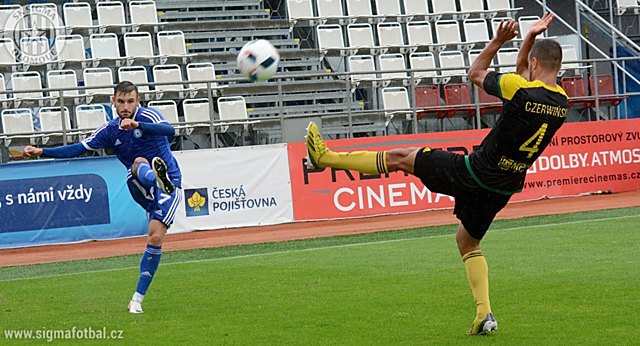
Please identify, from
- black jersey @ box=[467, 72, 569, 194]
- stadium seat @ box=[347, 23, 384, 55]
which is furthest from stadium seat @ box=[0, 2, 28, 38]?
black jersey @ box=[467, 72, 569, 194]

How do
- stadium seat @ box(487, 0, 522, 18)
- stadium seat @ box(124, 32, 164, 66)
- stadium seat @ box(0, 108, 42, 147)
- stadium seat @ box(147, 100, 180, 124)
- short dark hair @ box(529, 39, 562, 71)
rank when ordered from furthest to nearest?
stadium seat @ box(487, 0, 522, 18)
stadium seat @ box(124, 32, 164, 66)
stadium seat @ box(147, 100, 180, 124)
stadium seat @ box(0, 108, 42, 147)
short dark hair @ box(529, 39, 562, 71)

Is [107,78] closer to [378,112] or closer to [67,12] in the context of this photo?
[67,12]

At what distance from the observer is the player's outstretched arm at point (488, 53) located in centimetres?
828

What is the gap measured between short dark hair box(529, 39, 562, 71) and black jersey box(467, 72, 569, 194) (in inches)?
6.2

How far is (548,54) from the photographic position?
804 centimetres

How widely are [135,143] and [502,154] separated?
4413 mm

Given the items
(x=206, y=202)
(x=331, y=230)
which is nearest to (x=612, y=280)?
(x=331, y=230)

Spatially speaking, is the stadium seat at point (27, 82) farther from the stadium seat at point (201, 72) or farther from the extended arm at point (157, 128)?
the extended arm at point (157, 128)

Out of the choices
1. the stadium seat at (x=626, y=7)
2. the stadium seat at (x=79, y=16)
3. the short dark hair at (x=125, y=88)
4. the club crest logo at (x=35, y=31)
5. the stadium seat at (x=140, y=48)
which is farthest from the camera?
the stadium seat at (x=626, y=7)

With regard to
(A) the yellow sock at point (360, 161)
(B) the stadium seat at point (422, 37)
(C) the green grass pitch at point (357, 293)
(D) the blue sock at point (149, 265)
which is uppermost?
(B) the stadium seat at point (422, 37)

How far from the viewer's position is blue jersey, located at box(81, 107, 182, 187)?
10930 millimetres

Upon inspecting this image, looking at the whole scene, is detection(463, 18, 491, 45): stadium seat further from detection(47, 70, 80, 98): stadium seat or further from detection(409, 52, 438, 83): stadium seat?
detection(47, 70, 80, 98): stadium seat

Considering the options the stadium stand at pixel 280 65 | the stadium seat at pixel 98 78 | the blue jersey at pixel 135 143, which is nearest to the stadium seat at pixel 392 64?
the stadium stand at pixel 280 65

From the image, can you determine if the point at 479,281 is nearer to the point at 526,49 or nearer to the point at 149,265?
the point at 526,49
